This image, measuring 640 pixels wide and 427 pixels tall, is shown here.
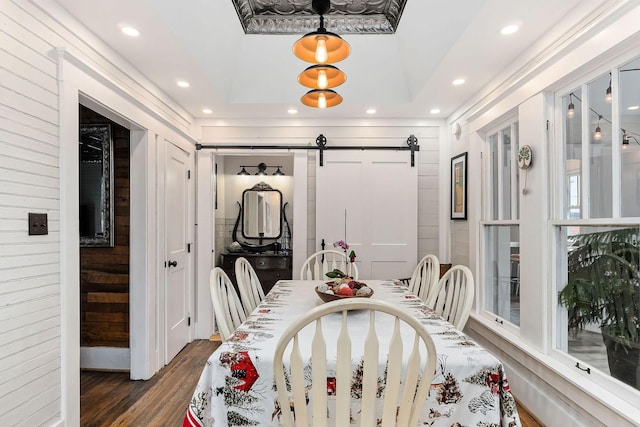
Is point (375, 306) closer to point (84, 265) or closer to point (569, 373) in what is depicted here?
point (569, 373)

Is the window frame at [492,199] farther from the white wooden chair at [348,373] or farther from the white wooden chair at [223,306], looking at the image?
the white wooden chair at [223,306]

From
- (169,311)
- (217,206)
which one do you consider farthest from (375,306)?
(217,206)

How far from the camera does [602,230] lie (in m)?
1.87

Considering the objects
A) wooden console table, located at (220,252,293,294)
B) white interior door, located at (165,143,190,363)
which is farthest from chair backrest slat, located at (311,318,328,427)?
wooden console table, located at (220,252,293,294)

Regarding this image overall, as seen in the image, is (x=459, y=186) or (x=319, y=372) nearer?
(x=319, y=372)

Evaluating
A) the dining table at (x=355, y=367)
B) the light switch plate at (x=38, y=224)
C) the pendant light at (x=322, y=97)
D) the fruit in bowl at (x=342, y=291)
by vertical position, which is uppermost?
the pendant light at (x=322, y=97)

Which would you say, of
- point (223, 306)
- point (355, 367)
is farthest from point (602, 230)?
point (223, 306)

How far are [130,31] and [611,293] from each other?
9.88ft

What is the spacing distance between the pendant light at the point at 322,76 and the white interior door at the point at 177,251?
1.87 m

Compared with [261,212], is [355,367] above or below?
below

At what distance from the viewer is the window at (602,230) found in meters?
1.69

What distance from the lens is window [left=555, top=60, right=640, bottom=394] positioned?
1687mm

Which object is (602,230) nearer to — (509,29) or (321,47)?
(509,29)

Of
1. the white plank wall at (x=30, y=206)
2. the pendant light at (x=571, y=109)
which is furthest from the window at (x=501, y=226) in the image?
the white plank wall at (x=30, y=206)
